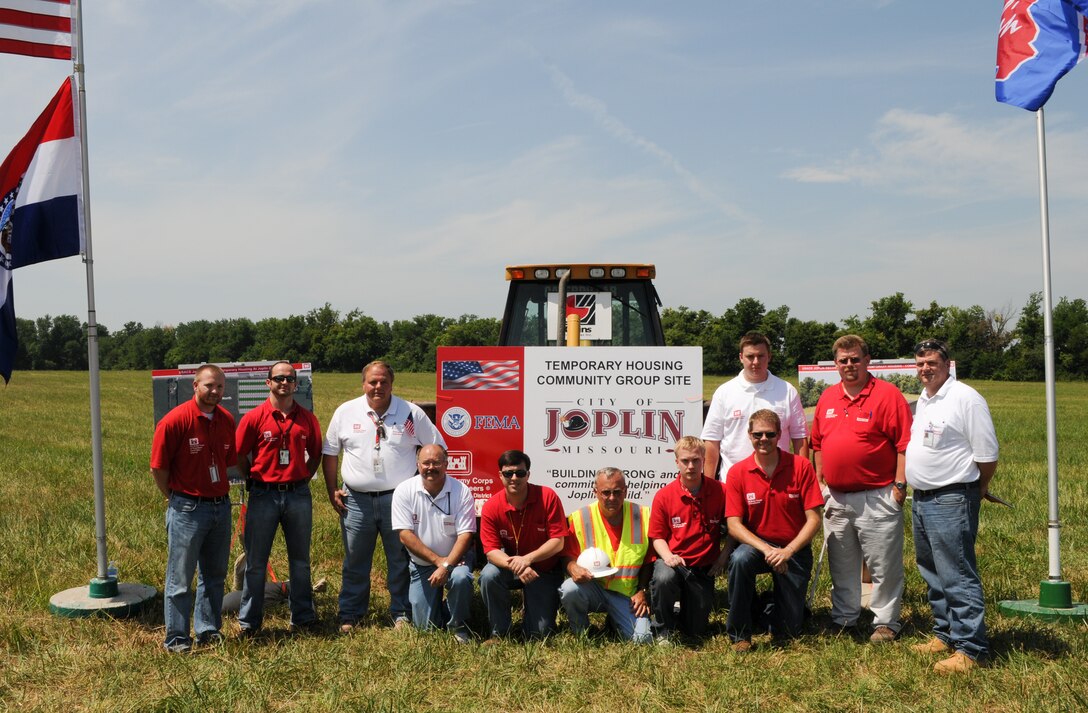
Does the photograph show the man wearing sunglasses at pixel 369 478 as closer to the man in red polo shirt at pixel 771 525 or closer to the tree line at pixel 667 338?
the man in red polo shirt at pixel 771 525

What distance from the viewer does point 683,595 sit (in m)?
5.88

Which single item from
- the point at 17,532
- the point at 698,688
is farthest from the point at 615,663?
the point at 17,532

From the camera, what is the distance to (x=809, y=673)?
506 cm

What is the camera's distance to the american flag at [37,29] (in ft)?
21.5

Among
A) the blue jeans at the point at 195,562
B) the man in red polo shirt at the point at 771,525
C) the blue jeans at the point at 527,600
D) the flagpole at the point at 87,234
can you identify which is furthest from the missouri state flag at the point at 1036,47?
the flagpole at the point at 87,234

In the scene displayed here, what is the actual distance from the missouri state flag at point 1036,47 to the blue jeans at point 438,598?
5.42 m

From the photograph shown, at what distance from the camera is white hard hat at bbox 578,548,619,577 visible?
5.92 meters

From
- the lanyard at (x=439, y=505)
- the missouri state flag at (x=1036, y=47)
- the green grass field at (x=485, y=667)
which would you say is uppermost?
the missouri state flag at (x=1036, y=47)

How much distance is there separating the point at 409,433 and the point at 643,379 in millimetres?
1825

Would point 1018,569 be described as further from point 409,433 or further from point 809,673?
point 409,433

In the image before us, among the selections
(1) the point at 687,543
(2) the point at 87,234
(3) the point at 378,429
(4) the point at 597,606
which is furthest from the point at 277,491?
(1) the point at 687,543

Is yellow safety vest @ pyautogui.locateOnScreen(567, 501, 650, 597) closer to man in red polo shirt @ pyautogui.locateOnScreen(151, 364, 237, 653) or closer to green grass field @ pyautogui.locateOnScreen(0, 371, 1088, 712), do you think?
green grass field @ pyautogui.locateOnScreen(0, 371, 1088, 712)

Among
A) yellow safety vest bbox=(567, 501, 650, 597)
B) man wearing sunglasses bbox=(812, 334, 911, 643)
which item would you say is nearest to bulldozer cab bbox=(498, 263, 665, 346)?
yellow safety vest bbox=(567, 501, 650, 597)

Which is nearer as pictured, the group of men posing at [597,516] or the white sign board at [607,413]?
the group of men posing at [597,516]
